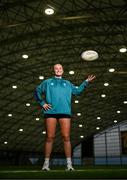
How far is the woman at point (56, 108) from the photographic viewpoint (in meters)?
6.97

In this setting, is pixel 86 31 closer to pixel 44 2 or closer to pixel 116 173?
pixel 44 2

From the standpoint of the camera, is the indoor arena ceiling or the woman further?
the indoor arena ceiling

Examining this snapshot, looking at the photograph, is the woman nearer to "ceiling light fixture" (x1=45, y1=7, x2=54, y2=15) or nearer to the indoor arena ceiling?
"ceiling light fixture" (x1=45, y1=7, x2=54, y2=15)

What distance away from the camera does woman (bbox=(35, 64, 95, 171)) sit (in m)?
6.97

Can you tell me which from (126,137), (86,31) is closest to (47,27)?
(86,31)

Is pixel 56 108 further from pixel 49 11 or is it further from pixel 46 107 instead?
pixel 49 11

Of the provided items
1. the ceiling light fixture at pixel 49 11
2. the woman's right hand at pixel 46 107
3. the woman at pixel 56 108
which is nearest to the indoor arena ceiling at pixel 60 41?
the ceiling light fixture at pixel 49 11

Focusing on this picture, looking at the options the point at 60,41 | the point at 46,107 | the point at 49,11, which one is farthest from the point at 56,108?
the point at 60,41

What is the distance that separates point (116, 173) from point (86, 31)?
23.0 meters

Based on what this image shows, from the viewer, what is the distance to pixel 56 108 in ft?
23.0

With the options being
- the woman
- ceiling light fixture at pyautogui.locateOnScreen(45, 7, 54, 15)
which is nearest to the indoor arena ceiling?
ceiling light fixture at pyautogui.locateOnScreen(45, 7, 54, 15)

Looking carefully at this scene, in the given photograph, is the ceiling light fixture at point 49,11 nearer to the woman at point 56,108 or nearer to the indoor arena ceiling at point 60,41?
the indoor arena ceiling at point 60,41

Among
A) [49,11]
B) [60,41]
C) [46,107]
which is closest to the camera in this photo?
[46,107]

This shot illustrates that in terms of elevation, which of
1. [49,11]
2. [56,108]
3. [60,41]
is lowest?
[56,108]
